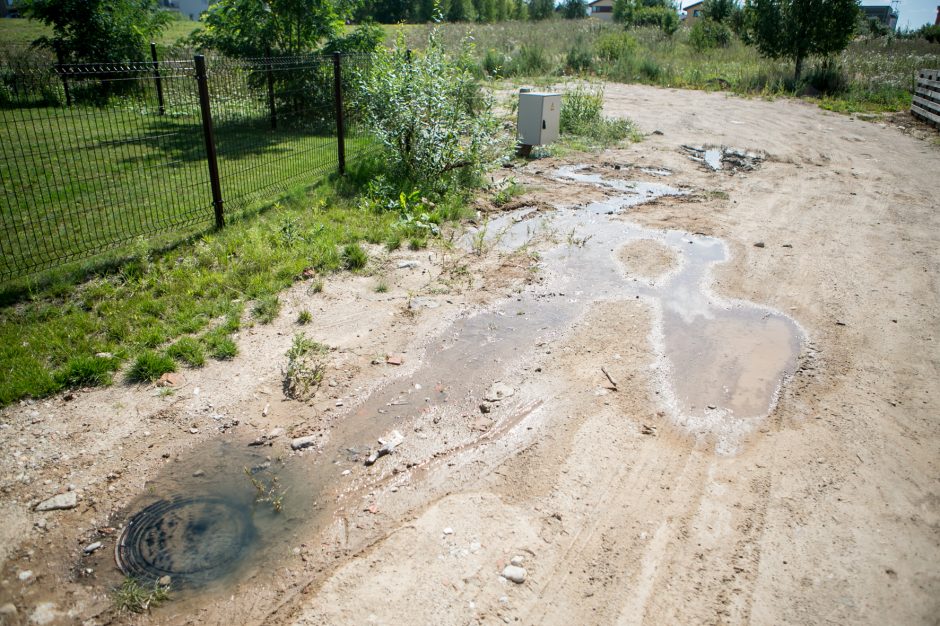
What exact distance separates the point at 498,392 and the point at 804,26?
24215 millimetres

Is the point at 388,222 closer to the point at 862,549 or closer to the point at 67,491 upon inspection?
the point at 67,491

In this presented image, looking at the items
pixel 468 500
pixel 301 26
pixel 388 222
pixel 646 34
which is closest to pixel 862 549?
pixel 468 500

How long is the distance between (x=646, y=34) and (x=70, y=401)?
36721 millimetres

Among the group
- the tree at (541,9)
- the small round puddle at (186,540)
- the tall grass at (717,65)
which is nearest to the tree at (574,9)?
the tree at (541,9)

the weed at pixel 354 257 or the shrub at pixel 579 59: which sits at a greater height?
the shrub at pixel 579 59

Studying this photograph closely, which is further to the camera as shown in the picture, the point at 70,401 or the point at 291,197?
the point at 291,197

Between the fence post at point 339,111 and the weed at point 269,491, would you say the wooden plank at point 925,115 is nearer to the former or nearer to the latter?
the fence post at point 339,111

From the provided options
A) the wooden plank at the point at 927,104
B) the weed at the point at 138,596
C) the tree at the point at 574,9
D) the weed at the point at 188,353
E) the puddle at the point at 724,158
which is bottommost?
the weed at the point at 138,596

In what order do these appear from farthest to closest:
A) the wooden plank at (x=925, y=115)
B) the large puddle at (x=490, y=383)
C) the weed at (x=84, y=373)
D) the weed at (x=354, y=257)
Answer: the wooden plank at (x=925, y=115) → the weed at (x=354, y=257) → the weed at (x=84, y=373) → the large puddle at (x=490, y=383)

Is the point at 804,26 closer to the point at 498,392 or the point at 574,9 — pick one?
Answer: the point at 498,392

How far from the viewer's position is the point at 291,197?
8031 mm

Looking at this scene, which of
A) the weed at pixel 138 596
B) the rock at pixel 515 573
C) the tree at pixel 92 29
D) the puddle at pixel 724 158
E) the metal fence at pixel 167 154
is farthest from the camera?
the tree at pixel 92 29

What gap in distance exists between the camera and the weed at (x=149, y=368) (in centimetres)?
429

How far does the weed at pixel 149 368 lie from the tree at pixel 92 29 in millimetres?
13621
